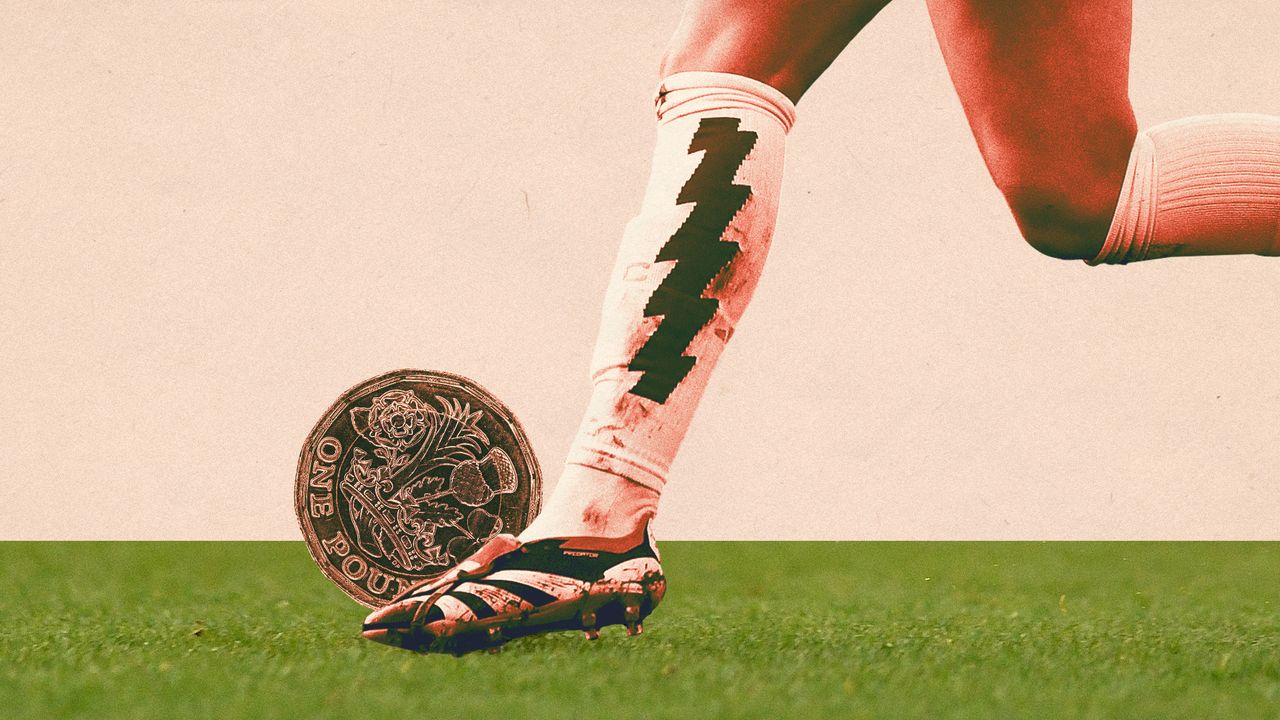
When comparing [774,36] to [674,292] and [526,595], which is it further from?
[526,595]

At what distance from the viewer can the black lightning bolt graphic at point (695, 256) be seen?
3.65ft

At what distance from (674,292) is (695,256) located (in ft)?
0.14

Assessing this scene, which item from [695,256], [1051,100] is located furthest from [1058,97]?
[695,256]

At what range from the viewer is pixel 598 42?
12.5 ft

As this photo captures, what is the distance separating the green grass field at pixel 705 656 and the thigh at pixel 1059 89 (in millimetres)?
513

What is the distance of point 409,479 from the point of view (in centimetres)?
140

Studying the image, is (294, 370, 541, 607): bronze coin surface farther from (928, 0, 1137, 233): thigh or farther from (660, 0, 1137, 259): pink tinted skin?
(928, 0, 1137, 233): thigh

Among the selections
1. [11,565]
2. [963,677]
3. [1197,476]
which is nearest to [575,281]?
[11,565]

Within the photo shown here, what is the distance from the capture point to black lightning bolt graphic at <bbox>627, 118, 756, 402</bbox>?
43.8 inches

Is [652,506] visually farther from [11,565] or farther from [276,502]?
[276,502]

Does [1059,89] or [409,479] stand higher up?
[1059,89]

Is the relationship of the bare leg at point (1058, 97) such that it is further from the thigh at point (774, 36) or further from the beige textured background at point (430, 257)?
the beige textured background at point (430, 257)

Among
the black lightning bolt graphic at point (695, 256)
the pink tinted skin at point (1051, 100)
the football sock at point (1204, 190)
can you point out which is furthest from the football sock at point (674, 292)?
the football sock at point (1204, 190)

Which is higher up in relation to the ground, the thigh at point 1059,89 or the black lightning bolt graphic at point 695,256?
the thigh at point 1059,89
